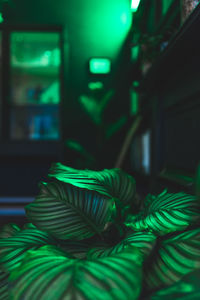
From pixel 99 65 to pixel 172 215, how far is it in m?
3.21

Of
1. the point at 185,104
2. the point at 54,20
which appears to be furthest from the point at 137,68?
the point at 185,104

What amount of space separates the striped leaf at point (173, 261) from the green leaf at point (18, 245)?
0.97 ft

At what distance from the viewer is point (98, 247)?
68cm

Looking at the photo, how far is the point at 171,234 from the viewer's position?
0.70 m

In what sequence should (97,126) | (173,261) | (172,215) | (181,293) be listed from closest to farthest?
(181,293) → (173,261) → (172,215) → (97,126)

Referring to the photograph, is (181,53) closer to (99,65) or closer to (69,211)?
(69,211)

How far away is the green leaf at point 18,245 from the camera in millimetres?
630

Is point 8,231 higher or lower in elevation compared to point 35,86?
lower

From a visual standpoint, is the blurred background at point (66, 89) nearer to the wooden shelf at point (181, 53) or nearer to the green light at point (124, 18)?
the green light at point (124, 18)

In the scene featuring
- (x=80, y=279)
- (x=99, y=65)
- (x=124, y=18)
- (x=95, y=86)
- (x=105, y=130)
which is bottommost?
(x=80, y=279)

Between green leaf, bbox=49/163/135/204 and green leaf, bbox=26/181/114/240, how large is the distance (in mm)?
28

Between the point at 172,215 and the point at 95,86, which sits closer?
the point at 172,215

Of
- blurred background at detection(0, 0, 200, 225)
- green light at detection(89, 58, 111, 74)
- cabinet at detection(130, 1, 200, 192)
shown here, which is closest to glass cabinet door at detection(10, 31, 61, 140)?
blurred background at detection(0, 0, 200, 225)

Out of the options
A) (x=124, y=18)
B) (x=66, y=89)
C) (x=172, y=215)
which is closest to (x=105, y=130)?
(x=66, y=89)
